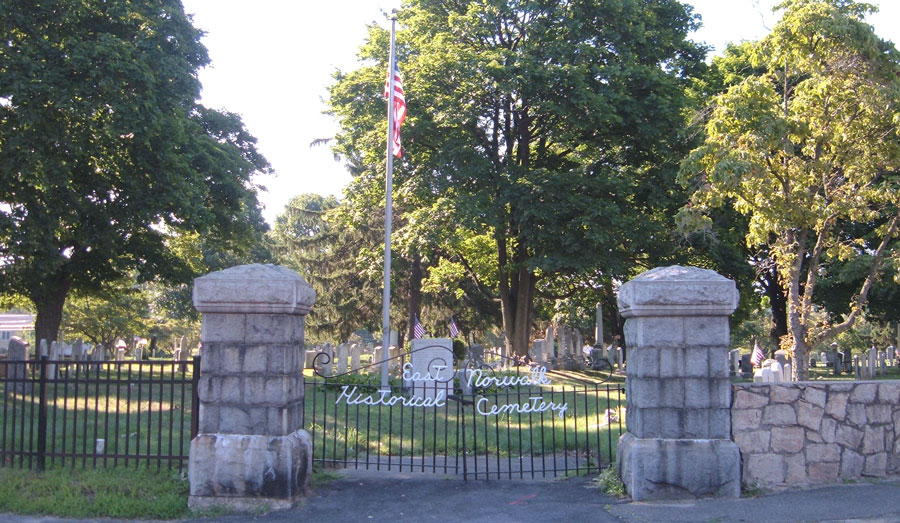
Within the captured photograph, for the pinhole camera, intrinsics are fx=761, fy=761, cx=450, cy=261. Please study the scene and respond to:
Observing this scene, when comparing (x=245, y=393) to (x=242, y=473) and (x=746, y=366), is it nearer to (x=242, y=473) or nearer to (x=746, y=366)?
(x=242, y=473)

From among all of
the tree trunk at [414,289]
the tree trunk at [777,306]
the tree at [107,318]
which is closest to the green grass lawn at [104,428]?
the tree trunk at [414,289]

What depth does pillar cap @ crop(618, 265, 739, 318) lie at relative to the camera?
760 cm

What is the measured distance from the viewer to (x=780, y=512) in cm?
703

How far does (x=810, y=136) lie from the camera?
1324 centimetres

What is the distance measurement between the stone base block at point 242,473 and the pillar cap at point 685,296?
12.6 feet

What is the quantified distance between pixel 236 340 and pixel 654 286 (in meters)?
4.24

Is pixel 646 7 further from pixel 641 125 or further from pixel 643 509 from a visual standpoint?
pixel 643 509

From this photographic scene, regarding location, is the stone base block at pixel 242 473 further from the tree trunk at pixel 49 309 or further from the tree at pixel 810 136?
the tree trunk at pixel 49 309

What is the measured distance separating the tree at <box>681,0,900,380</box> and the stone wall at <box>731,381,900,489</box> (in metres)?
5.28

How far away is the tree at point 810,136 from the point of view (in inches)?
498

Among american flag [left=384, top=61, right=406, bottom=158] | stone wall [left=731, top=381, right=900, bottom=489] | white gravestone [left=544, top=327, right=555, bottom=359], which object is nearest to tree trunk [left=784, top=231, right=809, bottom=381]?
stone wall [left=731, top=381, right=900, bottom=489]

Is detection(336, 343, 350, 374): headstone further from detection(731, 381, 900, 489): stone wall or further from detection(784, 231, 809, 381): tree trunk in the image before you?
detection(731, 381, 900, 489): stone wall

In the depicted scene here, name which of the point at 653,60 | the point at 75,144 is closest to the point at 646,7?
the point at 653,60

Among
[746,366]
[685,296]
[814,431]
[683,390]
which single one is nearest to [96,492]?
[683,390]
